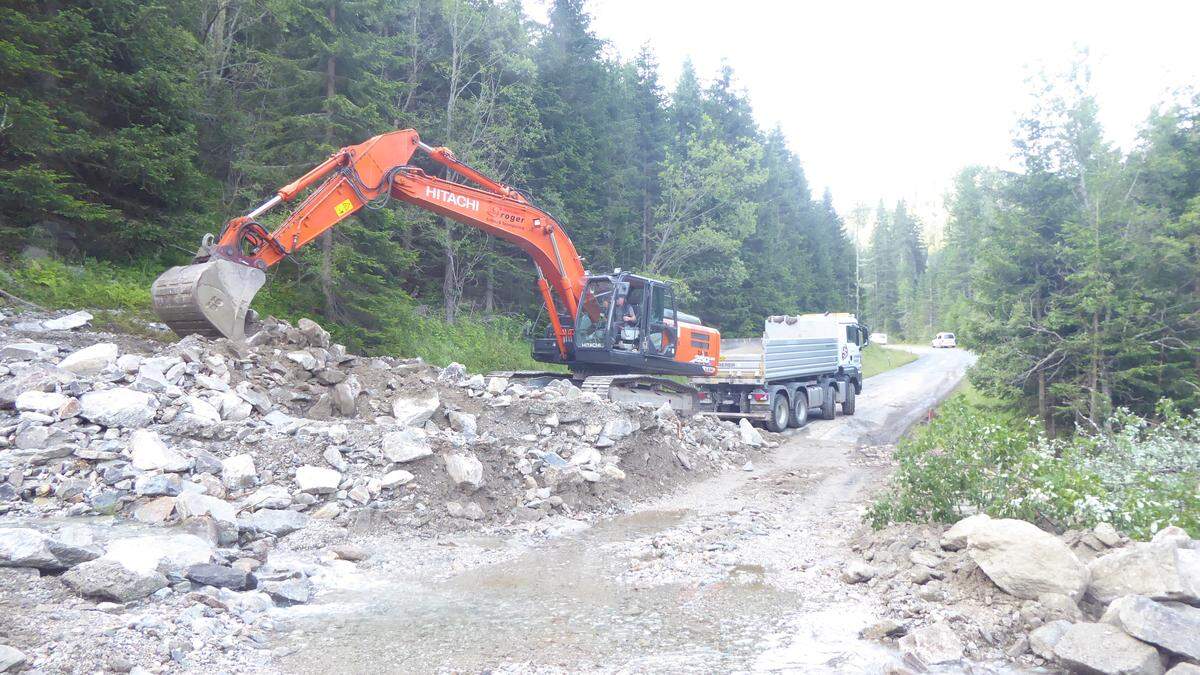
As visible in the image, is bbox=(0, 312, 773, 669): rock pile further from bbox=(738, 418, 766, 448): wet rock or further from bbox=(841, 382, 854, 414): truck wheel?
bbox=(841, 382, 854, 414): truck wheel

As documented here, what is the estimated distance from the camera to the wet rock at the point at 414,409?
947cm

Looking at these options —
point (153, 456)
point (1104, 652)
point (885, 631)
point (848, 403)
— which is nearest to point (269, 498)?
point (153, 456)

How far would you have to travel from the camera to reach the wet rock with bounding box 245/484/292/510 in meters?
7.27

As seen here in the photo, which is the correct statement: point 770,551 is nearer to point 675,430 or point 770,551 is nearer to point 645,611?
point 645,611

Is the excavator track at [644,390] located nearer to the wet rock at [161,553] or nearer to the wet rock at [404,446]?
the wet rock at [404,446]

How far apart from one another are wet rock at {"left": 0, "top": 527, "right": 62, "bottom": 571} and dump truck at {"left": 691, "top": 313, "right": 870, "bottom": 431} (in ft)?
41.6

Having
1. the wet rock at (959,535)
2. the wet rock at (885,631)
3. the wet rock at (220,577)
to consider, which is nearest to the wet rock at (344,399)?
the wet rock at (220,577)

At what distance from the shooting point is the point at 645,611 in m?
5.48

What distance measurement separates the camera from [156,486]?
22.6 ft

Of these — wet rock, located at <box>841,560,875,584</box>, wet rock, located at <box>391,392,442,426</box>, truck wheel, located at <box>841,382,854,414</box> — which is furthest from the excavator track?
truck wheel, located at <box>841,382,854,414</box>

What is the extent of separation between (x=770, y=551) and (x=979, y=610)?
8.01 ft

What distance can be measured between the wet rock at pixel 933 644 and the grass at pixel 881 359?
3399 centimetres

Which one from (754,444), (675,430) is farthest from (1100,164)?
(675,430)

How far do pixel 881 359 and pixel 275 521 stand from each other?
44226mm
